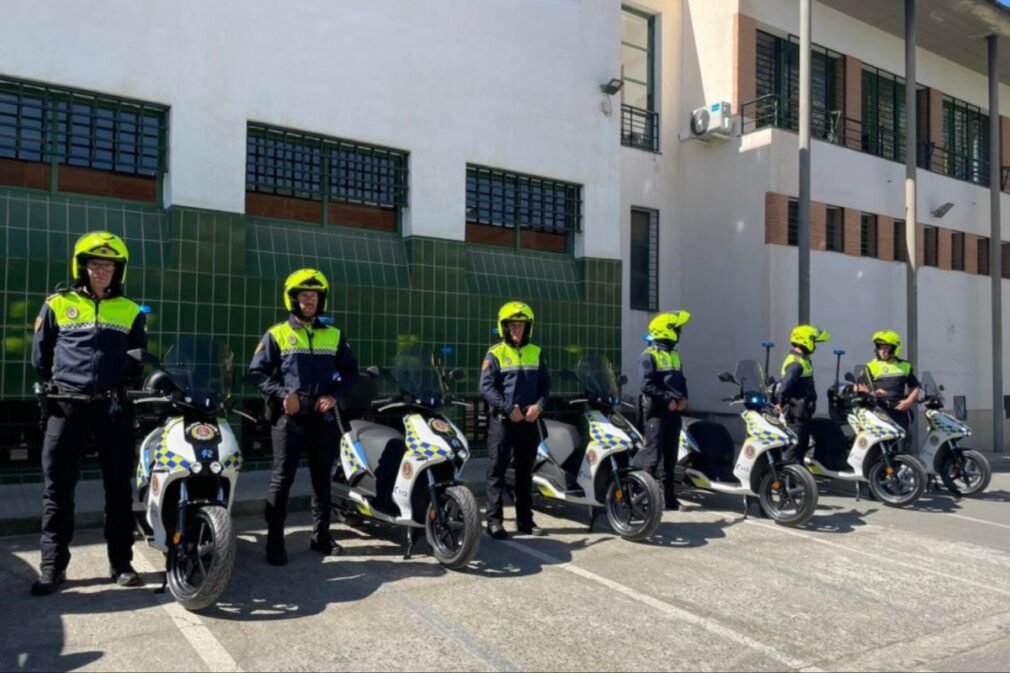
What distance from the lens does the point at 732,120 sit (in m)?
13.8

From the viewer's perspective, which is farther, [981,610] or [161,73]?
[161,73]

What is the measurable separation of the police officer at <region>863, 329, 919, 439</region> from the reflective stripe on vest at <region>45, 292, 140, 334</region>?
825 cm

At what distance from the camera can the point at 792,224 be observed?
14.0 metres

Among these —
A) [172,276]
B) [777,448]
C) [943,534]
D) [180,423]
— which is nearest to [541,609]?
[180,423]

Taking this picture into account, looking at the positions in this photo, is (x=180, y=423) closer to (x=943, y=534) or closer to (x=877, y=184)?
(x=943, y=534)

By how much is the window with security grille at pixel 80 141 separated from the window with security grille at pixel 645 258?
7.83 meters

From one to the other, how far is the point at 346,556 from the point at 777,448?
4371 millimetres

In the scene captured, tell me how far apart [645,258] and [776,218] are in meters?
2.19

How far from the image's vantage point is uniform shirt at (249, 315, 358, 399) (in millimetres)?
5980

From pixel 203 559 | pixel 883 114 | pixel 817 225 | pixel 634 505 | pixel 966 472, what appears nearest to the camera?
pixel 203 559

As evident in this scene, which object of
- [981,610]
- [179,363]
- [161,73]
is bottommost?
[981,610]

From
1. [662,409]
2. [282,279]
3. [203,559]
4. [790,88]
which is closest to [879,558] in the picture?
[662,409]

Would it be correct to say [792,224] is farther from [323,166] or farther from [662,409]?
[323,166]

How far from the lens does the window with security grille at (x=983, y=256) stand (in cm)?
1778
